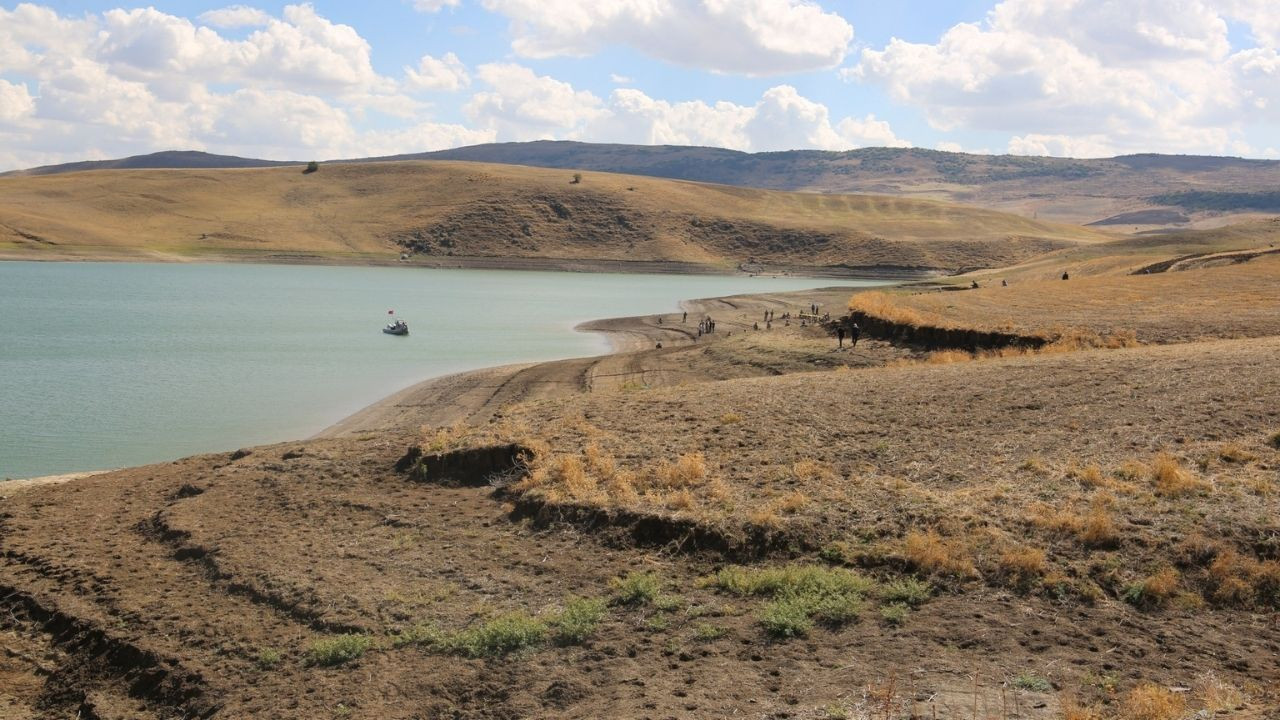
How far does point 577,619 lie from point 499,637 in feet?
2.96

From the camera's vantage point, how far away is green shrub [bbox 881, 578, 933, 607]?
1110 centimetres

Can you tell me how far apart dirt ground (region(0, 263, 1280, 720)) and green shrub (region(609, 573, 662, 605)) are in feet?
0.13

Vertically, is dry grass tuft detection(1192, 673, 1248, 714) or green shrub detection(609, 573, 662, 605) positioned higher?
dry grass tuft detection(1192, 673, 1248, 714)

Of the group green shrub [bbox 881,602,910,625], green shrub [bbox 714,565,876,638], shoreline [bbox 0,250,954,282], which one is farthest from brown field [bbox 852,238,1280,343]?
shoreline [bbox 0,250,954,282]

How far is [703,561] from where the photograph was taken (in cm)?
1282

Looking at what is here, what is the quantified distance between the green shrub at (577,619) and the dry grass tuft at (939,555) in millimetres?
3747

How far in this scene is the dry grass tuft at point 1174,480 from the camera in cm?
1322

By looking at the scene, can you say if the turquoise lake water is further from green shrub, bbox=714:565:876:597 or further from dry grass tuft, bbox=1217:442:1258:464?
dry grass tuft, bbox=1217:442:1258:464

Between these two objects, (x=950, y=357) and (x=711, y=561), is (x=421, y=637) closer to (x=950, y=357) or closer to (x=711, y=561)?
(x=711, y=561)

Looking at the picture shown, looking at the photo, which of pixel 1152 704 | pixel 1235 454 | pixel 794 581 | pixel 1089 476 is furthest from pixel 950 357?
pixel 1152 704

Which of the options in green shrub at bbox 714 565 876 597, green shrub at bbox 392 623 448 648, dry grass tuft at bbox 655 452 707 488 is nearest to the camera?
green shrub at bbox 392 623 448 648

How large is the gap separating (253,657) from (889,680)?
678 centimetres

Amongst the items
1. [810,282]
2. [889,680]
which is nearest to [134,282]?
[810,282]

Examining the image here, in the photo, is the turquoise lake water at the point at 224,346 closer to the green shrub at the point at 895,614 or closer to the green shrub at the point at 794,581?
the green shrub at the point at 794,581
